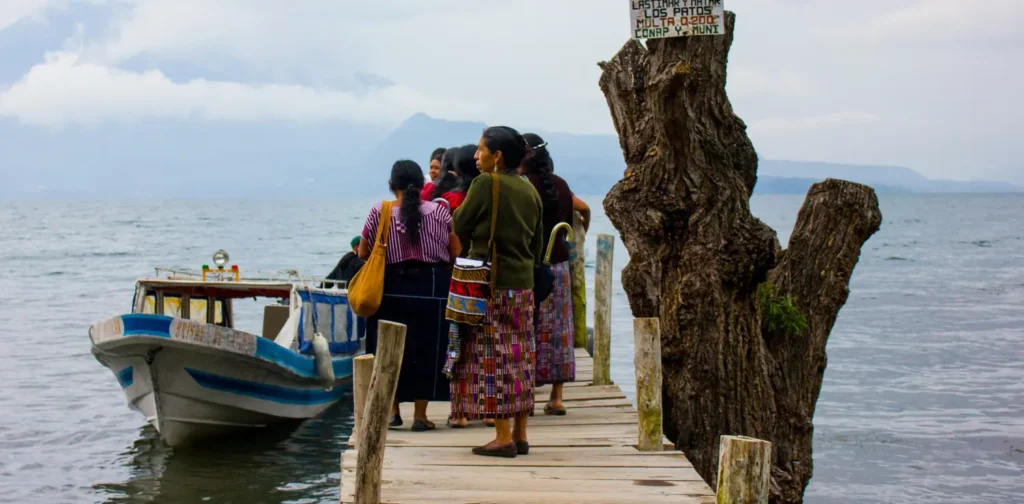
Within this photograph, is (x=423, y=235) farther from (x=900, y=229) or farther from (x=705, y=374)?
(x=900, y=229)

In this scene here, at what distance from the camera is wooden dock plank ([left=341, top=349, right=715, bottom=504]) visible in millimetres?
5641

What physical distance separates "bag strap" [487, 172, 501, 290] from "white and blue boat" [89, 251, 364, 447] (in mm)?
5048

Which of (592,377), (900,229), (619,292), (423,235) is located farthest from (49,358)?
(900,229)

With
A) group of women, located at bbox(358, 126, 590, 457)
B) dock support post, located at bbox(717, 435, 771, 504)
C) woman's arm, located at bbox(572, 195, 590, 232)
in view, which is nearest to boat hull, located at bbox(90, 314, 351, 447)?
group of women, located at bbox(358, 126, 590, 457)

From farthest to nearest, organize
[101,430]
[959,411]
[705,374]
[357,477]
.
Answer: [959,411], [101,430], [705,374], [357,477]

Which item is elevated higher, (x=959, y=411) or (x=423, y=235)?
(x=423, y=235)

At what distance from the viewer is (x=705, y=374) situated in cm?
771

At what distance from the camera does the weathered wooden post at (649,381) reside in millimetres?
6578

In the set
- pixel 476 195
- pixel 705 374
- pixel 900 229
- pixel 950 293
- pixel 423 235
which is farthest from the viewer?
pixel 900 229

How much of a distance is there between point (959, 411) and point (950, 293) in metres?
19.3

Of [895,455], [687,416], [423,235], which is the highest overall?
[423,235]

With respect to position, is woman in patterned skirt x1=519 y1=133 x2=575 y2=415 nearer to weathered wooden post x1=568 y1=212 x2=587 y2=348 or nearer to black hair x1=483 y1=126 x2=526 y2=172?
weathered wooden post x1=568 y1=212 x2=587 y2=348

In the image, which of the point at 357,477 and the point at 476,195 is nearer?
the point at 357,477

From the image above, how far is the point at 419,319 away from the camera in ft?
23.1
